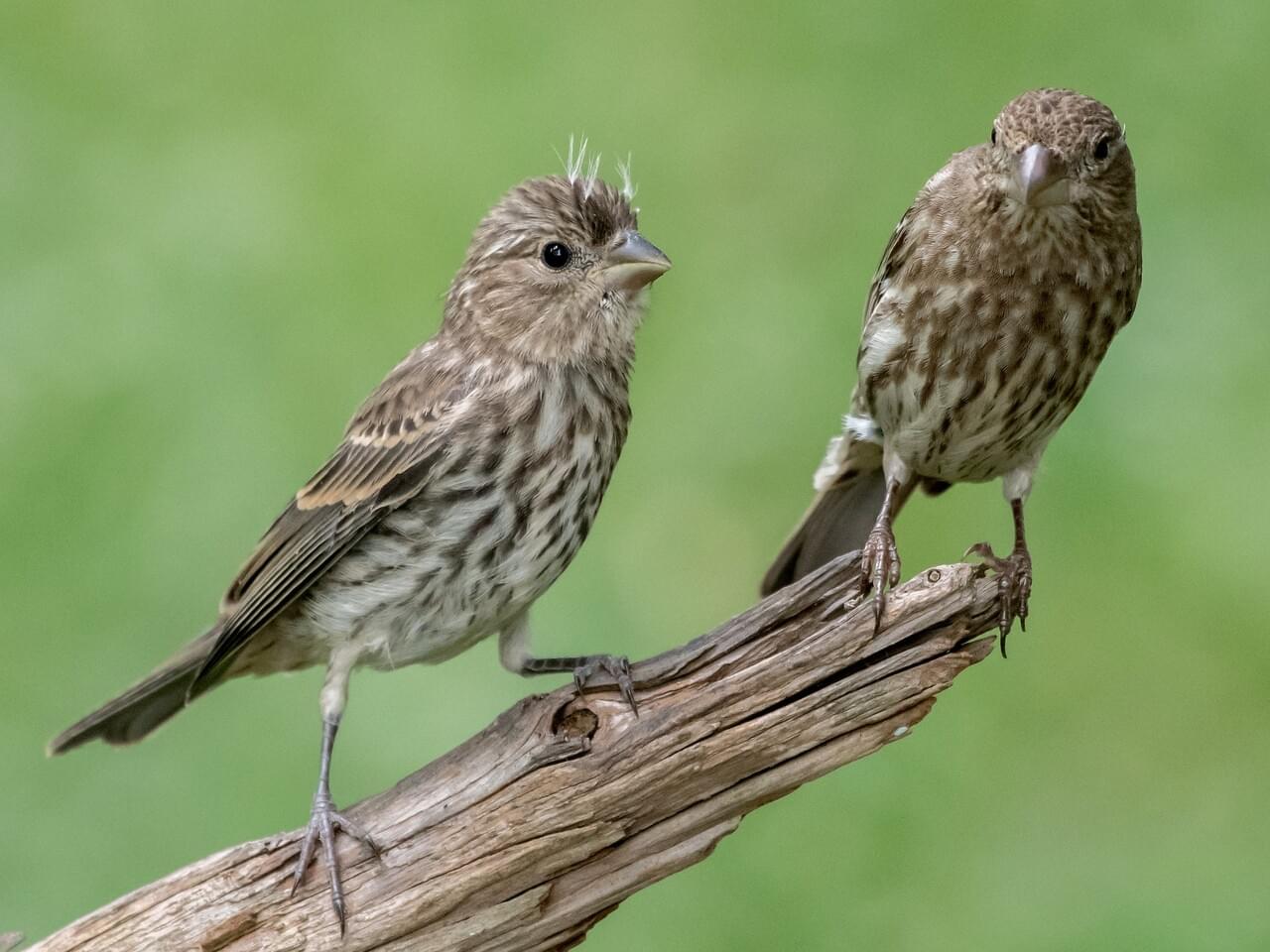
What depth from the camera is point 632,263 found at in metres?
5.04

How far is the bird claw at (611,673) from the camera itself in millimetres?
4691

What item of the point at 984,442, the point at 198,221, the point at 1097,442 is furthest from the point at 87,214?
the point at 984,442

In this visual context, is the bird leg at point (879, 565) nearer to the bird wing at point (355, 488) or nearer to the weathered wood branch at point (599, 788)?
the weathered wood branch at point (599, 788)

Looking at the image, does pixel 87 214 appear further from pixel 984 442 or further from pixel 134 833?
pixel 984 442

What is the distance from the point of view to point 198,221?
8539mm

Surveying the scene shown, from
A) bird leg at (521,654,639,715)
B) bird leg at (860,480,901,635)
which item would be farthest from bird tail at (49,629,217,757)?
bird leg at (860,480,901,635)

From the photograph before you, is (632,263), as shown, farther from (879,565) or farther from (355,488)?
(879,565)

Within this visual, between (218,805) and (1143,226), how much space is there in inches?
153

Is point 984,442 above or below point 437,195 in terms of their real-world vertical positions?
below

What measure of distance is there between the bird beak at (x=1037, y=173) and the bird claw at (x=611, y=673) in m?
1.37

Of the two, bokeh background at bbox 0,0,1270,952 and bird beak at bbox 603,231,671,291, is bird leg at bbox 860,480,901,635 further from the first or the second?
bokeh background at bbox 0,0,1270,952

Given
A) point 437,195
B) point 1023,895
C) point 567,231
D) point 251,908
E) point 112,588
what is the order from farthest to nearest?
point 437,195, point 112,588, point 1023,895, point 567,231, point 251,908

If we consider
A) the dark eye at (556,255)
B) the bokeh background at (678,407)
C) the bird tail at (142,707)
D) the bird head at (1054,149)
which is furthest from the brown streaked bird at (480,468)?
the bokeh background at (678,407)

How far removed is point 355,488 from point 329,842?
0.85m
